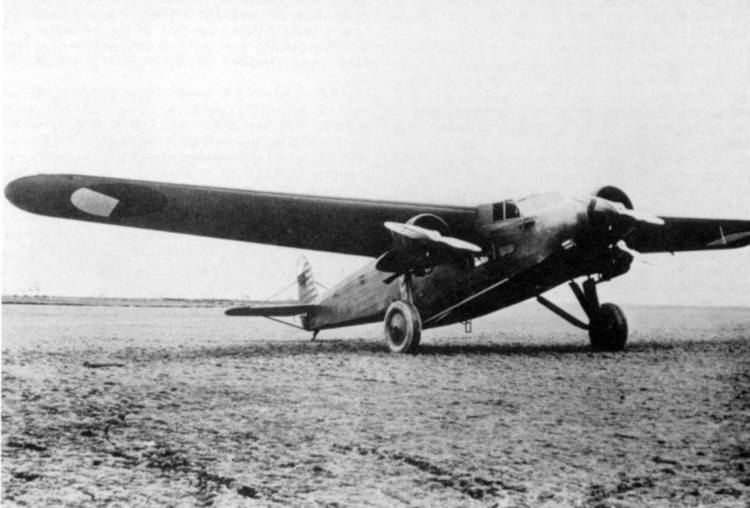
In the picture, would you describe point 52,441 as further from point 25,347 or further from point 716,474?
point 25,347

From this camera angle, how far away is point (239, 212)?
9.92 meters

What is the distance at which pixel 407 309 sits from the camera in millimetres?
10289

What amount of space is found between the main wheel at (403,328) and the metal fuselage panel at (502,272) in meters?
0.69

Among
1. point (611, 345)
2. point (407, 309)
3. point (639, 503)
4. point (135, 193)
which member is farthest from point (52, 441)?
point (611, 345)

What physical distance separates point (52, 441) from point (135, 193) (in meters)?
4.97

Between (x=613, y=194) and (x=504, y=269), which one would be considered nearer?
(x=613, y=194)

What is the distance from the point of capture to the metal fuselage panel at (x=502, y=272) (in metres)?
9.24

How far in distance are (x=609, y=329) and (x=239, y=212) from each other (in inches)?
247

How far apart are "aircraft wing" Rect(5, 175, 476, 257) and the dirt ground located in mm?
2162

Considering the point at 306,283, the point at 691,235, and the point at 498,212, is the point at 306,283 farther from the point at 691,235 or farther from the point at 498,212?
the point at 691,235

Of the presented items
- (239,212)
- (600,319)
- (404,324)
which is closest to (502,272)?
(404,324)

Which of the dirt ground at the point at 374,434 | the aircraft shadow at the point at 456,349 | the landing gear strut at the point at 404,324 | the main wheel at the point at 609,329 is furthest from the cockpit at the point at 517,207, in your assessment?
the main wheel at the point at 609,329

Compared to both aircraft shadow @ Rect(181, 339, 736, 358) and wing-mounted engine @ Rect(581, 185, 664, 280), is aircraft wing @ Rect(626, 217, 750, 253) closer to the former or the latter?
aircraft shadow @ Rect(181, 339, 736, 358)

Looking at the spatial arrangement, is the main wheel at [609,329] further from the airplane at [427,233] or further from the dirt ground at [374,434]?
the dirt ground at [374,434]
